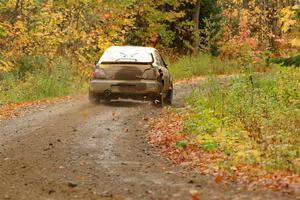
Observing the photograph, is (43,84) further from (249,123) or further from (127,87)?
(249,123)

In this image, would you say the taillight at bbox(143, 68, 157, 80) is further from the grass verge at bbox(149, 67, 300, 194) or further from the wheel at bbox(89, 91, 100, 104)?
the wheel at bbox(89, 91, 100, 104)

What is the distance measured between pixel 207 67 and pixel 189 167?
64.4ft

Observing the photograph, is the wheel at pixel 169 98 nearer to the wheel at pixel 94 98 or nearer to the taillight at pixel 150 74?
the taillight at pixel 150 74

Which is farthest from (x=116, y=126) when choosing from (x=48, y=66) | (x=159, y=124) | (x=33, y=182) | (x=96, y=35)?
(x=96, y=35)

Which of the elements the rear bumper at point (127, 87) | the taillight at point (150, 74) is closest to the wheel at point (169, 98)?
the rear bumper at point (127, 87)

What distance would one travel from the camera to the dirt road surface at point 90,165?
23.8 feet

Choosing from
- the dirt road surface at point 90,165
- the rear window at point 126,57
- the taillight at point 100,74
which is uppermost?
the rear window at point 126,57

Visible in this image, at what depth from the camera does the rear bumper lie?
1573cm

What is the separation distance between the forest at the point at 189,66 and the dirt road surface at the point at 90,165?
86 cm

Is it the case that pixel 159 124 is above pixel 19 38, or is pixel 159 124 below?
below

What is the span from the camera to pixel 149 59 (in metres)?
16.2

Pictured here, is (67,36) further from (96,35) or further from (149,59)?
(149,59)

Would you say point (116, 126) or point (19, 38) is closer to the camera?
point (116, 126)

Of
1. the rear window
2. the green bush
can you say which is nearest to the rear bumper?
the rear window
